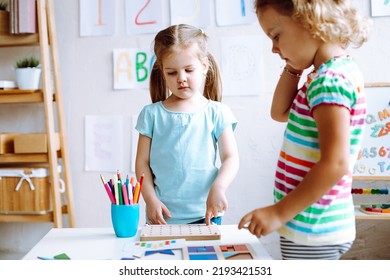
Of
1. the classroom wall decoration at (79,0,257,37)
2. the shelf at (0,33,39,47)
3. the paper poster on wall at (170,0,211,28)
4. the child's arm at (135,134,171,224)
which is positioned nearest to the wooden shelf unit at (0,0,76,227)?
the shelf at (0,33,39,47)

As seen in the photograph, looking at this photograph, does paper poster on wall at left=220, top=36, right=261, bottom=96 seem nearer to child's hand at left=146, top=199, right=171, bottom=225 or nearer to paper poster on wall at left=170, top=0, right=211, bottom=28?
paper poster on wall at left=170, top=0, right=211, bottom=28

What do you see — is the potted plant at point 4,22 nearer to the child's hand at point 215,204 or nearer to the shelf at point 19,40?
the shelf at point 19,40

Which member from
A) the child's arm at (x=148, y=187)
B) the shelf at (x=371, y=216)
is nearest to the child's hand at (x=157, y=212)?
the child's arm at (x=148, y=187)

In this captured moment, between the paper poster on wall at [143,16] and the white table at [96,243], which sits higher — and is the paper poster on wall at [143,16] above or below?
above

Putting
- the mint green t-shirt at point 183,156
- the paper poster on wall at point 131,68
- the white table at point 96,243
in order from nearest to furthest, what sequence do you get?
the white table at point 96,243
the mint green t-shirt at point 183,156
the paper poster on wall at point 131,68

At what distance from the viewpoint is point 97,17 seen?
154 centimetres

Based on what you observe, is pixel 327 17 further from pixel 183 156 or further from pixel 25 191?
pixel 25 191

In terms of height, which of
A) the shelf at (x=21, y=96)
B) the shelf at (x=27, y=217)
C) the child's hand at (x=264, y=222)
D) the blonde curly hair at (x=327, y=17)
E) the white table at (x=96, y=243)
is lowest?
the shelf at (x=27, y=217)

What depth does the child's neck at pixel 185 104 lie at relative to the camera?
2.88 feet

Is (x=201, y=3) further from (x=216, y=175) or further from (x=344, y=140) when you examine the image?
(x=344, y=140)

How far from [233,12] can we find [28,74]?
64cm

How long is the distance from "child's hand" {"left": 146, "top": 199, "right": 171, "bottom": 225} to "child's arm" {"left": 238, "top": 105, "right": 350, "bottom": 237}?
332 mm

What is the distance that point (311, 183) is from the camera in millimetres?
441

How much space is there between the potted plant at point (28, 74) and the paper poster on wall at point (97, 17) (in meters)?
0.18
